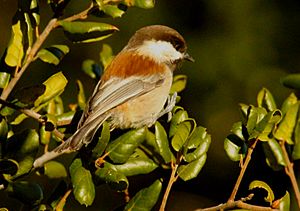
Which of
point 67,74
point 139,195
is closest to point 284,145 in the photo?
point 139,195

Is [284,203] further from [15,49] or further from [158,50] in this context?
[158,50]

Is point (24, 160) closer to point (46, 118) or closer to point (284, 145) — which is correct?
point (46, 118)

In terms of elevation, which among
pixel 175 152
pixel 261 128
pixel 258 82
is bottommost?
pixel 258 82

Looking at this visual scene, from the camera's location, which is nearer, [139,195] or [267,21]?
[139,195]

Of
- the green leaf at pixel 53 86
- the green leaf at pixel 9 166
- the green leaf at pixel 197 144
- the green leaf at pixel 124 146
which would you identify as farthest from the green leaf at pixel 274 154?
the green leaf at pixel 9 166

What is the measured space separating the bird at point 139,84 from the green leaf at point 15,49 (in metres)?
0.57

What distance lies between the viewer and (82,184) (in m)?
2.70

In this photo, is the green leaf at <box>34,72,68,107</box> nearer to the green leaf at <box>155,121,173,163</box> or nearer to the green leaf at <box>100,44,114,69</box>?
the green leaf at <box>155,121,173,163</box>

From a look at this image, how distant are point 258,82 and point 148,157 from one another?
7.88ft

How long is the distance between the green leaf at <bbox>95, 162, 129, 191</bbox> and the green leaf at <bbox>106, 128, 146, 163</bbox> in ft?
0.21

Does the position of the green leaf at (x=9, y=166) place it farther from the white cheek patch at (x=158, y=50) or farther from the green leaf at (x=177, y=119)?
the white cheek patch at (x=158, y=50)

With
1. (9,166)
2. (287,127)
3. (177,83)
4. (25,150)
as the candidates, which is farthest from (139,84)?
(9,166)

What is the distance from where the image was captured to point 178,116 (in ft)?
9.64

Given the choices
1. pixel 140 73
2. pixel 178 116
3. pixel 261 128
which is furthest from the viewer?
pixel 140 73
